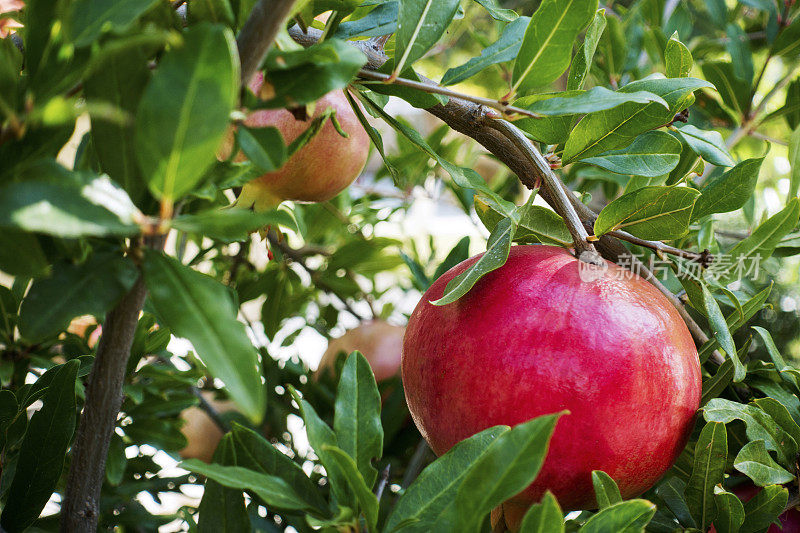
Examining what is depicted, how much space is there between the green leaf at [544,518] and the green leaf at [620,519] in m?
0.04

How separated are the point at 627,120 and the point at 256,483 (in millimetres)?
357

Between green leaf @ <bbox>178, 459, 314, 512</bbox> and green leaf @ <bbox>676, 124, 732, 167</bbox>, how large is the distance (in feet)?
1.34

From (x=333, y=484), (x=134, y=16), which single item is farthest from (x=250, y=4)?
(x=333, y=484)

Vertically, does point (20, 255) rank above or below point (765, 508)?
above

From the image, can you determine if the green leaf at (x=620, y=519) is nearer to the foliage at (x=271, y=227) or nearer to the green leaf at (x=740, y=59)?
the foliage at (x=271, y=227)

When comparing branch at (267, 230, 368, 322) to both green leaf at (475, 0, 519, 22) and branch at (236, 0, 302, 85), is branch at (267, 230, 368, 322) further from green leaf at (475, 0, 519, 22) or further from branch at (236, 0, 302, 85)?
branch at (236, 0, 302, 85)

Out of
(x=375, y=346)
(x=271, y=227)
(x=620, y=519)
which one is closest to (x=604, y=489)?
(x=620, y=519)

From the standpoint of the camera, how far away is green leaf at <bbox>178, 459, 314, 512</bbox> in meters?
0.37

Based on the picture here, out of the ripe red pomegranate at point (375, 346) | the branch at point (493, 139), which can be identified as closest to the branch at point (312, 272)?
the ripe red pomegranate at point (375, 346)

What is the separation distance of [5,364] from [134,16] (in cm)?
49

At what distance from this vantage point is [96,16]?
301mm

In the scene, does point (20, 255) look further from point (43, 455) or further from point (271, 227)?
point (271, 227)

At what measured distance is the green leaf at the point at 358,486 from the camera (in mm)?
378

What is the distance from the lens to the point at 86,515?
43 centimetres
